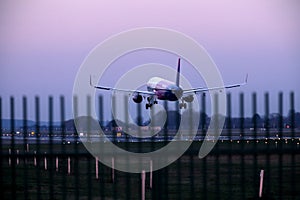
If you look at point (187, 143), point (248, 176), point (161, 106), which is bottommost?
point (248, 176)

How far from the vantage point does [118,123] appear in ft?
24.7

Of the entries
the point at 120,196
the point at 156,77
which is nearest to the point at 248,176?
the point at 120,196

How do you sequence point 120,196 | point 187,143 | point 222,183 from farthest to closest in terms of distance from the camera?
1. point 222,183
2. point 120,196
3. point 187,143

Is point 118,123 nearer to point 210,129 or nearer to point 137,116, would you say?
point 137,116

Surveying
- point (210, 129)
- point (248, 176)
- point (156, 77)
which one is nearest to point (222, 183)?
point (248, 176)

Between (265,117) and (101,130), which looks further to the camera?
(265,117)

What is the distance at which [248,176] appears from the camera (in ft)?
79.6

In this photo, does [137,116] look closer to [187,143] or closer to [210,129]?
[187,143]

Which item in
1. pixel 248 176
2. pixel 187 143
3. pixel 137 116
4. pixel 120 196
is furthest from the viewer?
pixel 248 176

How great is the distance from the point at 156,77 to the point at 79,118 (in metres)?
56.3

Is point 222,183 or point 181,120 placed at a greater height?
point 181,120

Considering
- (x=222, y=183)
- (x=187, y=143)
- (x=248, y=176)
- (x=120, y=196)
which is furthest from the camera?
(x=248, y=176)

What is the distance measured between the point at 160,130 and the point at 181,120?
0.33 metres

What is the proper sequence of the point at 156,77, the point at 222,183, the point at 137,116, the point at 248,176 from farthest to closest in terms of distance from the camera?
the point at 156,77
the point at 248,176
the point at 222,183
the point at 137,116
